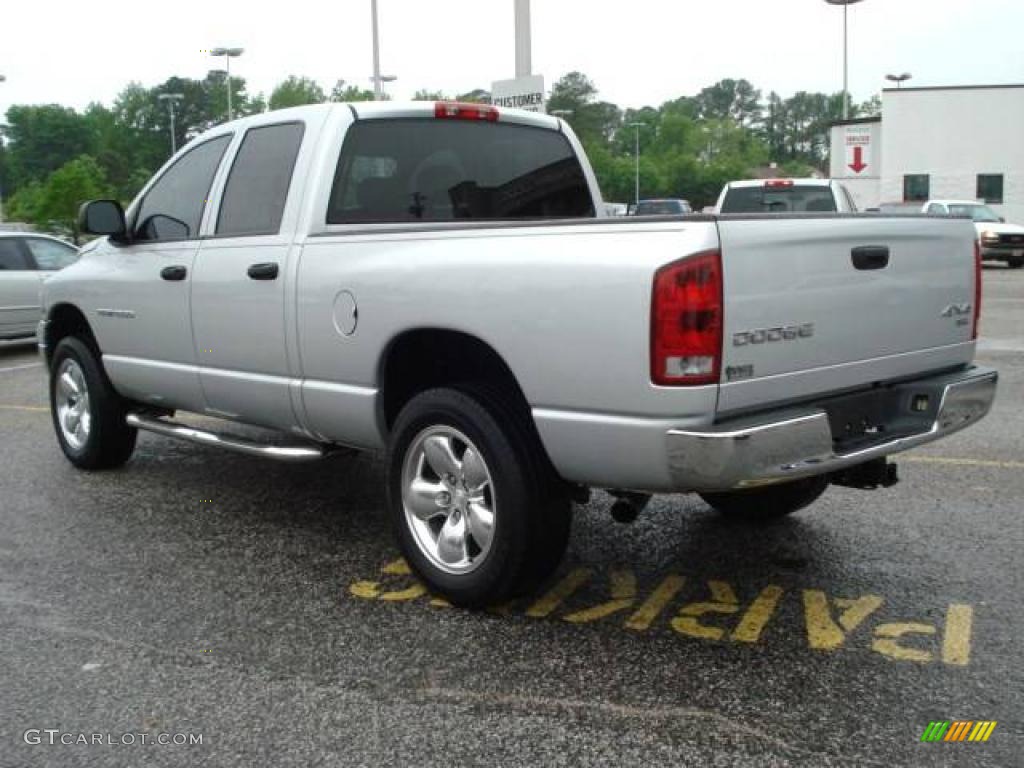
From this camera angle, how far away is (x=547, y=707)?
130 inches

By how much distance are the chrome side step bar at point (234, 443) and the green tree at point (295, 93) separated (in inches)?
3279

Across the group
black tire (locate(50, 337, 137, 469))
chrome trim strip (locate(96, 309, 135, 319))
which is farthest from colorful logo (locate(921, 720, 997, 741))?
black tire (locate(50, 337, 137, 469))

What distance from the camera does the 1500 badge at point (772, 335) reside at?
132 inches

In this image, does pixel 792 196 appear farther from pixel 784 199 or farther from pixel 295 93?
pixel 295 93

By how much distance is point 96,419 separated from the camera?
634cm

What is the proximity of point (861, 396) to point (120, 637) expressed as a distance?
2812mm

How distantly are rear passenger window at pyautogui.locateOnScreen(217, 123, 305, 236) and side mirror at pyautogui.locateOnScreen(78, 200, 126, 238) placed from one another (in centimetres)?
89

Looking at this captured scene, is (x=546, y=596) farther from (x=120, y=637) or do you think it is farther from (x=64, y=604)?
(x=64, y=604)

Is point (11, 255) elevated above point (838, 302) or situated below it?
above

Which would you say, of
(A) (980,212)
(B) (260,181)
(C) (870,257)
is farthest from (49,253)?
(A) (980,212)

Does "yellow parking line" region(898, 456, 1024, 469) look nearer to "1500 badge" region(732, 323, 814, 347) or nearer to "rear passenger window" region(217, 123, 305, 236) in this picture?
"1500 badge" region(732, 323, 814, 347)

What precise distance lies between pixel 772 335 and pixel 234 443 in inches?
109

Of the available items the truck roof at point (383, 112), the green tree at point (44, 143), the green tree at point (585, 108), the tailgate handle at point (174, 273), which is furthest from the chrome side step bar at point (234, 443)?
→ the green tree at point (44, 143)

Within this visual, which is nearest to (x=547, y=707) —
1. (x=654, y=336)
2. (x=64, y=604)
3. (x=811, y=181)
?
(x=654, y=336)
